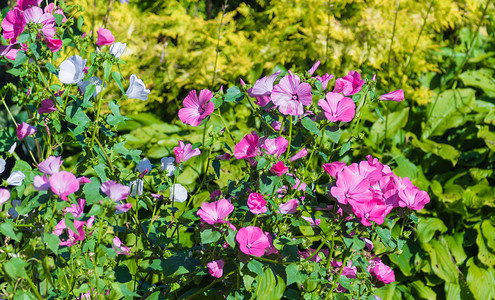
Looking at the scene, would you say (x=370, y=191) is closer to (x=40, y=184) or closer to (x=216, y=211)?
(x=216, y=211)

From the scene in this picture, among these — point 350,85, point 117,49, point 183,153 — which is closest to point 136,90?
point 117,49

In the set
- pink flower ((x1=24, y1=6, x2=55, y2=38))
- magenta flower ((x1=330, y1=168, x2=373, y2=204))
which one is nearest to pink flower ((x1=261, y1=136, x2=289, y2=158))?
magenta flower ((x1=330, y1=168, x2=373, y2=204))

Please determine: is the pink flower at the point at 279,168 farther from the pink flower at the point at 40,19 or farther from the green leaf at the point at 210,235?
the pink flower at the point at 40,19

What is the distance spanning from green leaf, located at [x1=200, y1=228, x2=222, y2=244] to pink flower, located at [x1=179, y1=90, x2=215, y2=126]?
0.88ft

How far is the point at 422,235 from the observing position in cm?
215

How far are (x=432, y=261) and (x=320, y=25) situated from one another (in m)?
1.64

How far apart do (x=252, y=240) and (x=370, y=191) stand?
0.30 meters

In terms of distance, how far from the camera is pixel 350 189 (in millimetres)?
1096

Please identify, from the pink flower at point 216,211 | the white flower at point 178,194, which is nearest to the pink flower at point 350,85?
the pink flower at point 216,211

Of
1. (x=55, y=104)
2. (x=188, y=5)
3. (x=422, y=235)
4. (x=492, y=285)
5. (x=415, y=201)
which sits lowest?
(x=492, y=285)

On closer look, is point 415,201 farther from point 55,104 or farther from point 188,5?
point 188,5

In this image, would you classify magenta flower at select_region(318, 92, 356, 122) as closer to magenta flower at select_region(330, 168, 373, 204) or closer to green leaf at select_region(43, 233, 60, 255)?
magenta flower at select_region(330, 168, 373, 204)

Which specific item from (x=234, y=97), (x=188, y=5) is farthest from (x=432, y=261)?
(x=188, y=5)

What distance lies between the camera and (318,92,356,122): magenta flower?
1.12 meters
